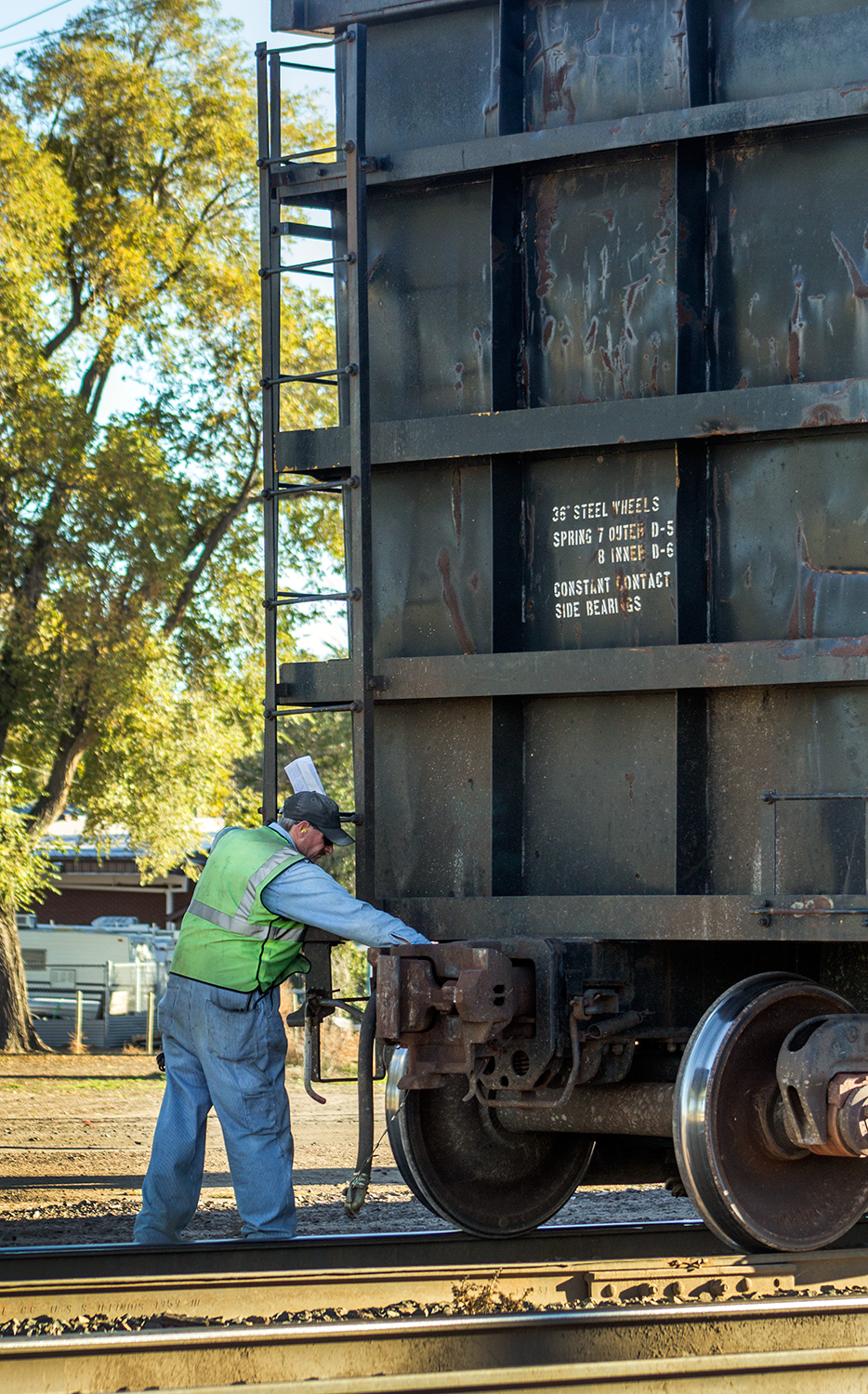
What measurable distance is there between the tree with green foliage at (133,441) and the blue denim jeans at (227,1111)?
1137cm

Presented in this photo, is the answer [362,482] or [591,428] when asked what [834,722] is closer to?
[591,428]

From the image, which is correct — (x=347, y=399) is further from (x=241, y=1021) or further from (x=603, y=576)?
(x=241, y=1021)

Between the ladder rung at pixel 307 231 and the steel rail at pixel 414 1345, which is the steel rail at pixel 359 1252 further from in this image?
the ladder rung at pixel 307 231

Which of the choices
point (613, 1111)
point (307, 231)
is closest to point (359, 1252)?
point (613, 1111)

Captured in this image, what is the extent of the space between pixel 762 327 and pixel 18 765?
14.0 metres

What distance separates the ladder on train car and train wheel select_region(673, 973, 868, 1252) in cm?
147

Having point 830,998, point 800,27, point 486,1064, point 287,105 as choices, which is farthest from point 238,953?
point 287,105

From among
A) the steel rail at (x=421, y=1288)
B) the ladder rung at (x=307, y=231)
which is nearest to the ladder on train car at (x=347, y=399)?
the ladder rung at (x=307, y=231)

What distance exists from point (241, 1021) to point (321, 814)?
0.84 metres

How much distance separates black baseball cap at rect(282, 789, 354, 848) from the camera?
235 inches

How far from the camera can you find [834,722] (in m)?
5.18

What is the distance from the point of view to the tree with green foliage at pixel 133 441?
17594 millimetres

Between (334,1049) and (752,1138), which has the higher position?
(752,1138)

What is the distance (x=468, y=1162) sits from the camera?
6.01 m
